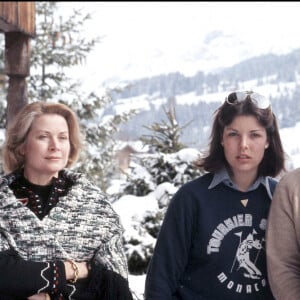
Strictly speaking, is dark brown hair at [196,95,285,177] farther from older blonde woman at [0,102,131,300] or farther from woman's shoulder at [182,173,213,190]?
older blonde woman at [0,102,131,300]

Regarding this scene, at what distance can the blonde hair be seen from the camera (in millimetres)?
2488

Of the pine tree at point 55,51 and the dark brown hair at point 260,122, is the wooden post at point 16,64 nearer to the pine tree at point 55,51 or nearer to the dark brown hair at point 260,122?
the pine tree at point 55,51

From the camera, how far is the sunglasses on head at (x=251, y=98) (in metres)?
2.41

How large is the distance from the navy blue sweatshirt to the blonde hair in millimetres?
597

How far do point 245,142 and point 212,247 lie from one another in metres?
0.47

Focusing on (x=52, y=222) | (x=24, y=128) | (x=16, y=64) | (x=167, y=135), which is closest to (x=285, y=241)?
(x=52, y=222)

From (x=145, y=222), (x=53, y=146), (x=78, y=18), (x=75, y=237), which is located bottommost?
(x=145, y=222)

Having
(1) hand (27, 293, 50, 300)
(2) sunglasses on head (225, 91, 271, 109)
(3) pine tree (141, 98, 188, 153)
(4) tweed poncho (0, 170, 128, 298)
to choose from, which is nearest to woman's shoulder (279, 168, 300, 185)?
(2) sunglasses on head (225, 91, 271, 109)

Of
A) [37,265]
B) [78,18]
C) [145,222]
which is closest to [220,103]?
[37,265]

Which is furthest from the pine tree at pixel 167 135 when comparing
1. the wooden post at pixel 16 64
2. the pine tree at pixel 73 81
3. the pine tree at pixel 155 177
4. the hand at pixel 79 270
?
the hand at pixel 79 270

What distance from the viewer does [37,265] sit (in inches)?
88.3

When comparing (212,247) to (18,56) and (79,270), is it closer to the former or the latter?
(79,270)

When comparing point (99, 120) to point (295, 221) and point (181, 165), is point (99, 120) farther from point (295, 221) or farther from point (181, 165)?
point (295, 221)

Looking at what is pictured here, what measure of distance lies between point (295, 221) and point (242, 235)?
253 mm
